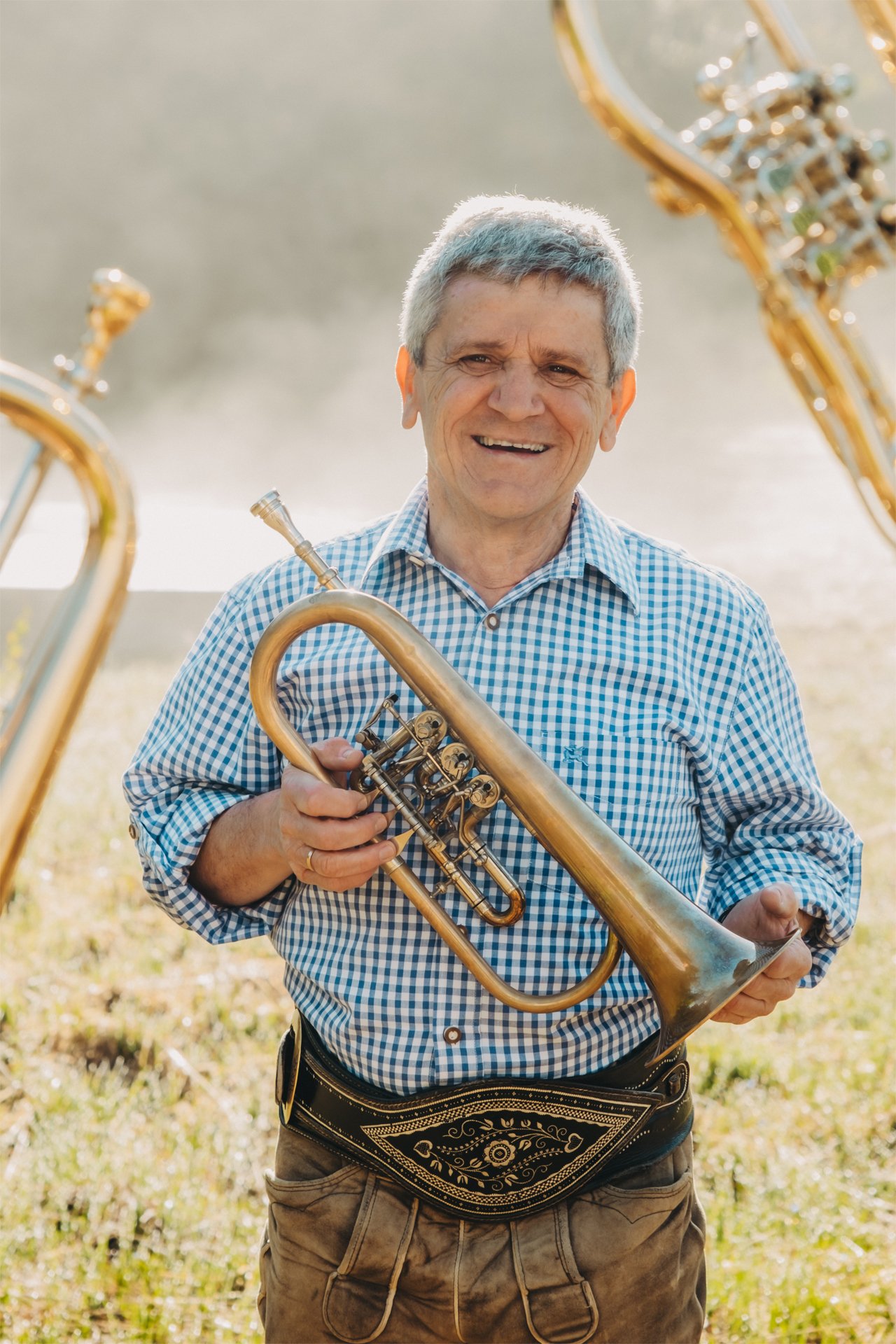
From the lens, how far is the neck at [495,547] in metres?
1.48

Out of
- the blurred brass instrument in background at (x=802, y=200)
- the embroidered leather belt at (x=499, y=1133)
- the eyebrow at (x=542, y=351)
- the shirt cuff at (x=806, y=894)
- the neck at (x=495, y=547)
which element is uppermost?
the blurred brass instrument in background at (x=802, y=200)

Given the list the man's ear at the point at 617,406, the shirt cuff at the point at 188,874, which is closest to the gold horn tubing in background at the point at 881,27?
the man's ear at the point at 617,406

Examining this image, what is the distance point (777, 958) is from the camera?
4.25ft

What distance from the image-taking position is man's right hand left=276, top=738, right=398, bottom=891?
4.11ft

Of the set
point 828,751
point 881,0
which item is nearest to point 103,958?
point 881,0

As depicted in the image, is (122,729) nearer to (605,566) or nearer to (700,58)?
(605,566)

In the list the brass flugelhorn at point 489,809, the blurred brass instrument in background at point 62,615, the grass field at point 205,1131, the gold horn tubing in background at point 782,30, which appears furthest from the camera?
the gold horn tubing in background at point 782,30

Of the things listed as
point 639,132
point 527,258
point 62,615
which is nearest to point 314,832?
point 62,615

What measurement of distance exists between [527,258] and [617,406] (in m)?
0.26

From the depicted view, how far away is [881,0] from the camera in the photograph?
180 centimetres

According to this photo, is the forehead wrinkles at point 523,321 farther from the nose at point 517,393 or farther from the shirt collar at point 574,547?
the shirt collar at point 574,547

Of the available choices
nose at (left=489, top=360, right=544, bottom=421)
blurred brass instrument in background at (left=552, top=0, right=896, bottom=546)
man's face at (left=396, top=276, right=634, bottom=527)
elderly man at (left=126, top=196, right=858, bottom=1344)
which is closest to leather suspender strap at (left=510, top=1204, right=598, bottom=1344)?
elderly man at (left=126, top=196, right=858, bottom=1344)

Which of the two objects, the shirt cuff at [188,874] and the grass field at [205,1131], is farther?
the grass field at [205,1131]

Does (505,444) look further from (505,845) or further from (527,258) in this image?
(505,845)
